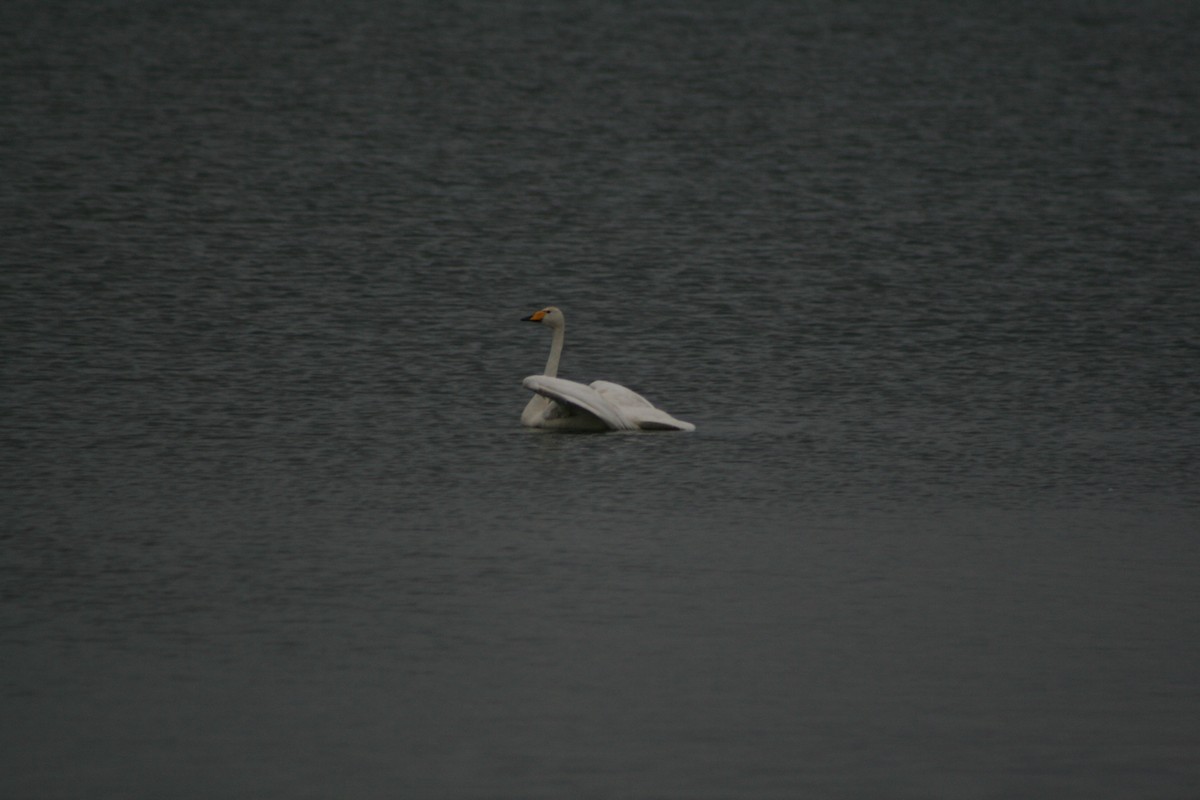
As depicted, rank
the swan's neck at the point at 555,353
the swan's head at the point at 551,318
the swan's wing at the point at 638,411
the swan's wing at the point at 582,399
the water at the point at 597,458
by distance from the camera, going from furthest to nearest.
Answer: the swan's head at the point at 551,318 < the swan's neck at the point at 555,353 < the swan's wing at the point at 638,411 < the swan's wing at the point at 582,399 < the water at the point at 597,458

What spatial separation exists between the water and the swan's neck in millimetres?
503

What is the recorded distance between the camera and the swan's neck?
18.0 metres

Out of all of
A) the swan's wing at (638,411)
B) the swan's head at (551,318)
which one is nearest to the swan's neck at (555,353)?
the swan's head at (551,318)

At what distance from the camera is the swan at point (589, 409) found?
16766 millimetres

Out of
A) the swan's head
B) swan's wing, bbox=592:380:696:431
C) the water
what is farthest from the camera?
the swan's head

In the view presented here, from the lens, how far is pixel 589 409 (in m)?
16.7

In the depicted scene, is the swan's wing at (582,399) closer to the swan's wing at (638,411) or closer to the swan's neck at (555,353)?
the swan's wing at (638,411)

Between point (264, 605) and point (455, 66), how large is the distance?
38.1m

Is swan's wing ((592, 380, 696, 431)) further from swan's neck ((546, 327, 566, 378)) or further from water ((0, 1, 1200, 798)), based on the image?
swan's neck ((546, 327, 566, 378))

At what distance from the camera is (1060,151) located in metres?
37.5

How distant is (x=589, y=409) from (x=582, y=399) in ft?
0.34

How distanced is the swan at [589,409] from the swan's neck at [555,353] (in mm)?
487

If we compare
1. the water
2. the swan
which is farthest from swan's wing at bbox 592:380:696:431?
the water

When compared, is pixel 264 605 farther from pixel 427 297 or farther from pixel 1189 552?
pixel 427 297
